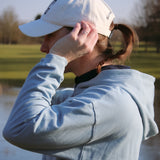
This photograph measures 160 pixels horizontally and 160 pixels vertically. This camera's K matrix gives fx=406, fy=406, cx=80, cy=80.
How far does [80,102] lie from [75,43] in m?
0.24

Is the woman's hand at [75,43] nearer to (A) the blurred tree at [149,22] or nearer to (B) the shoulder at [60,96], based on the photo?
(B) the shoulder at [60,96]

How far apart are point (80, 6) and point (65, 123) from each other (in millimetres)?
546

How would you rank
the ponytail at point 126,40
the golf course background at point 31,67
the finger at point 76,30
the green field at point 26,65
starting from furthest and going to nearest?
the green field at point 26,65 → the golf course background at point 31,67 → the ponytail at point 126,40 → the finger at point 76,30

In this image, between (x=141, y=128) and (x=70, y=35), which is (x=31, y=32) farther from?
(x=141, y=128)

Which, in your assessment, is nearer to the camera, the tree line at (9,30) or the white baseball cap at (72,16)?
the white baseball cap at (72,16)

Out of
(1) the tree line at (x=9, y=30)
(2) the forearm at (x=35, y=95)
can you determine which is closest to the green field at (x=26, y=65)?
(2) the forearm at (x=35, y=95)

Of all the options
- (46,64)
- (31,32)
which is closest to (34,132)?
(46,64)

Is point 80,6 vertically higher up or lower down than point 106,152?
higher up

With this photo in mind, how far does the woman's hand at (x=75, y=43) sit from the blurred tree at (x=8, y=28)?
77.7m

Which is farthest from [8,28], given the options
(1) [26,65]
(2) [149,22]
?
(1) [26,65]

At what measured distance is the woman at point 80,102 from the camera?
58.2 inches

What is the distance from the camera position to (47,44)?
180 cm

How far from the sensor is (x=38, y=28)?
1807 millimetres

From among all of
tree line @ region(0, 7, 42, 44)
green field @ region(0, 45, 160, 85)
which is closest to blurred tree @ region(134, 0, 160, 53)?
green field @ region(0, 45, 160, 85)
